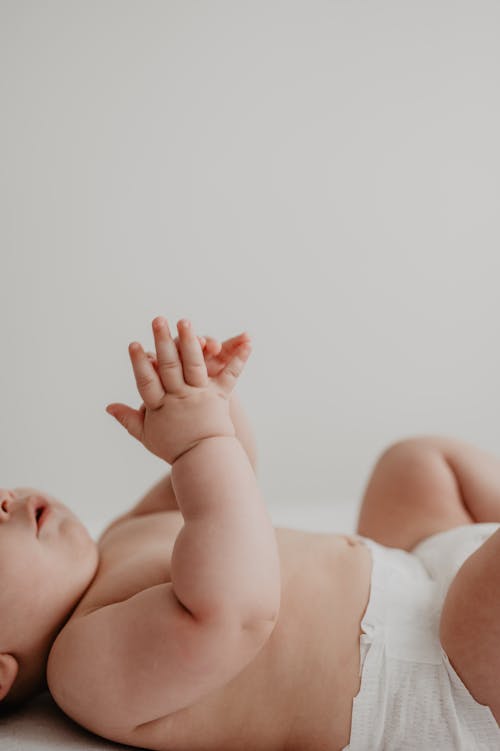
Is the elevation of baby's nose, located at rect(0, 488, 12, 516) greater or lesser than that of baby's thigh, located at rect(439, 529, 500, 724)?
greater

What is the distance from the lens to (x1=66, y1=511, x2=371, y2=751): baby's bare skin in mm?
849

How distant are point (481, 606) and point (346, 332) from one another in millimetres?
1135

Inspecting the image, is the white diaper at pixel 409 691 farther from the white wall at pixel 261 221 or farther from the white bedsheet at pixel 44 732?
the white wall at pixel 261 221

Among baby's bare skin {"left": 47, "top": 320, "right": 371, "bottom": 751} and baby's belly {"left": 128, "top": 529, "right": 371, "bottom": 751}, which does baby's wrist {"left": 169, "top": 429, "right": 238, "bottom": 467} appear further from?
baby's belly {"left": 128, "top": 529, "right": 371, "bottom": 751}

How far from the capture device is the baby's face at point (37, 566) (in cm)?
88

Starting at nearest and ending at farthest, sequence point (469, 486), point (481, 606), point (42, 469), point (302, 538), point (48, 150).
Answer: point (481, 606) → point (302, 538) → point (469, 486) → point (48, 150) → point (42, 469)

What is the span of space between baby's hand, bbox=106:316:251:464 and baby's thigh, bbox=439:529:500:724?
29 centimetres

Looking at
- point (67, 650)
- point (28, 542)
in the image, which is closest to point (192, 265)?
point (28, 542)

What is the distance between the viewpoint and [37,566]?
2.97 feet

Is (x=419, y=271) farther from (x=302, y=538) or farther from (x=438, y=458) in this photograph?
(x=302, y=538)

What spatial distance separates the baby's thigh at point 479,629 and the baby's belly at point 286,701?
106 mm

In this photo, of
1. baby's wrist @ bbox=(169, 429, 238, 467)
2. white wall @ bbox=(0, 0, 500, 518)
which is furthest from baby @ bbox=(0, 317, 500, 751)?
white wall @ bbox=(0, 0, 500, 518)

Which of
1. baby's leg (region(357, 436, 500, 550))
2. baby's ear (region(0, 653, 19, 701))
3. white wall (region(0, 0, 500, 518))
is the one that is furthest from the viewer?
white wall (region(0, 0, 500, 518))

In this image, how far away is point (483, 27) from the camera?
72.6 inches
